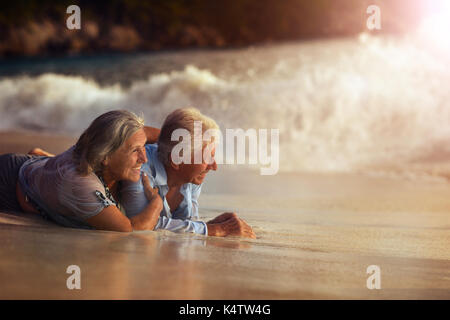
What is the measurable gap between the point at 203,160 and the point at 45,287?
28.7 inches

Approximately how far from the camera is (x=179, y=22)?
18.1 ft

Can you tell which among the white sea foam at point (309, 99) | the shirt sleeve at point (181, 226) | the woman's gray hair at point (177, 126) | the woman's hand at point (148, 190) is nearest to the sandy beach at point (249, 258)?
the shirt sleeve at point (181, 226)

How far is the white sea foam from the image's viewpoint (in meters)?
4.61

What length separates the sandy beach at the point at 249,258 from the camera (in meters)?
1.44

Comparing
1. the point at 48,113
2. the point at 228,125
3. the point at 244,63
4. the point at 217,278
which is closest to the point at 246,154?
the point at 228,125

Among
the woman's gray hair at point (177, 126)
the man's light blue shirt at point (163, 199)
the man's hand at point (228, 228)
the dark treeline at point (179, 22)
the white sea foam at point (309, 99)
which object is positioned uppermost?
the dark treeline at point (179, 22)

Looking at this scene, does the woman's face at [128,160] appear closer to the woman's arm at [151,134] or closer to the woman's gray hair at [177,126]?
the woman's gray hair at [177,126]

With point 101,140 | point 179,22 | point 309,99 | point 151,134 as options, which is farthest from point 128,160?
point 179,22

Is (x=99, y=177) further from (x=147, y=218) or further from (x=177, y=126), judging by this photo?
(x=177, y=126)

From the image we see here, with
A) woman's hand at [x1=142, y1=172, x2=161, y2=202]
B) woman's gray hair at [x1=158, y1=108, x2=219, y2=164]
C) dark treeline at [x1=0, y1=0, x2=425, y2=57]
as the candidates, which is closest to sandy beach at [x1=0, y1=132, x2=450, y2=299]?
woman's hand at [x1=142, y1=172, x2=161, y2=202]

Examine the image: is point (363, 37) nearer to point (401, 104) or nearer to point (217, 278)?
point (401, 104)

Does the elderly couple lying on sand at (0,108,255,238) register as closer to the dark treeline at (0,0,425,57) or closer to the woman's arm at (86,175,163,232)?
the woman's arm at (86,175,163,232)

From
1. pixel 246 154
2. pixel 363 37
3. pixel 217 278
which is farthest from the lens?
pixel 363 37
